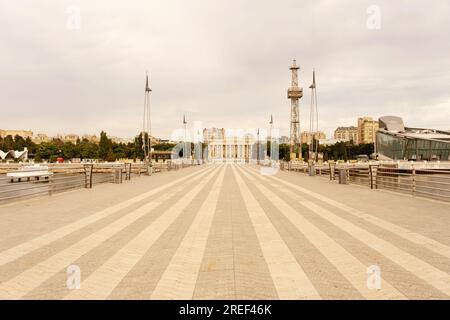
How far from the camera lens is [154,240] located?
24.1 ft

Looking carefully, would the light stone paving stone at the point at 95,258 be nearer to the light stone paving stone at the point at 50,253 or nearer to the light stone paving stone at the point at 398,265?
the light stone paving stone at the point at 50,253

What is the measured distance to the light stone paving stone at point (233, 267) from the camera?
14.6 feet

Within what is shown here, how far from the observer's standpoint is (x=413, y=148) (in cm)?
10350

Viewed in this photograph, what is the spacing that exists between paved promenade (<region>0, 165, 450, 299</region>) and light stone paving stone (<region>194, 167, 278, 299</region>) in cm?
2

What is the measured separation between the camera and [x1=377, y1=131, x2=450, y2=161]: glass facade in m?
97.9

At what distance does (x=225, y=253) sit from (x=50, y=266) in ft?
10.4

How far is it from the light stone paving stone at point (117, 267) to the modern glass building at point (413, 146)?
107907 mm

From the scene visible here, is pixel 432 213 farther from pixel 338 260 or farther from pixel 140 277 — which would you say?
pixel 140 277

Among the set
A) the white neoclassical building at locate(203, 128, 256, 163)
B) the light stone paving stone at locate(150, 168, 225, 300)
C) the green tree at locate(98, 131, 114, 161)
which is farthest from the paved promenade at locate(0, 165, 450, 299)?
the white neoclassical building at locate(203, 128, 256, 163)

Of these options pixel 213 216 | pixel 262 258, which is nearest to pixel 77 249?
pixel 262 258

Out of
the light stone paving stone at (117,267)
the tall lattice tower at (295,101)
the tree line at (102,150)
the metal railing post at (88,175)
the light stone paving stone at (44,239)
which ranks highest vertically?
the tall lattice tower at (295,101)

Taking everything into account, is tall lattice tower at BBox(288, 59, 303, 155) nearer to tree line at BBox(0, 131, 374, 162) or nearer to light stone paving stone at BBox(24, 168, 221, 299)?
tree line at BBox(0, 131, 374, 162)

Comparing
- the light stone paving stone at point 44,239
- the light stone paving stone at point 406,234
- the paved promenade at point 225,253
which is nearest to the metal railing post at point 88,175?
the paved promenade at point 225,253

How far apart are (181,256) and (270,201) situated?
328 inches
